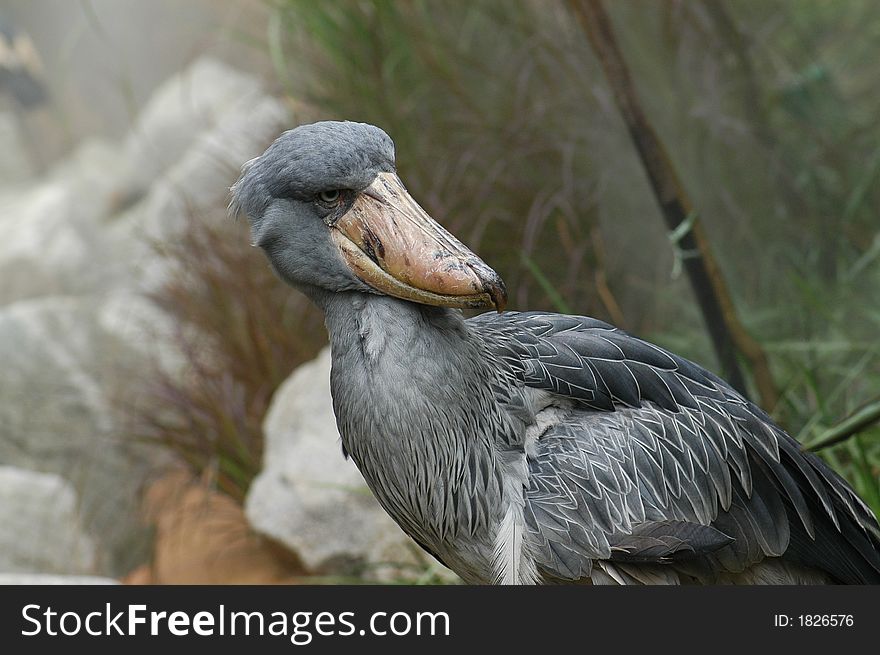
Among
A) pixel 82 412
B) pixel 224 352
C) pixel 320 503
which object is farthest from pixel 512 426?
pixel 82 412

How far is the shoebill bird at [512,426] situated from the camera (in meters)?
1.75

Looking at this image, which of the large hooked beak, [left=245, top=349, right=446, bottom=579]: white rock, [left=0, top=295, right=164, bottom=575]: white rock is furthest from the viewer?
[left=0, top=295, right=164, bottom=575]: white rock

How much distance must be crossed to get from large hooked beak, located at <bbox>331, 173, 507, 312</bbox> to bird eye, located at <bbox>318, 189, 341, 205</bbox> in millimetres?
34

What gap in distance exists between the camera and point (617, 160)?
140 inches

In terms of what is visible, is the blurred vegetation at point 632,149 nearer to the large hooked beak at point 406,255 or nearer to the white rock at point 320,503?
the white rock at point 320,503

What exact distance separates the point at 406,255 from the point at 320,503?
67.8 inches

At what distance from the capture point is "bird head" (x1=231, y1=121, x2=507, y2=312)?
1700 mm

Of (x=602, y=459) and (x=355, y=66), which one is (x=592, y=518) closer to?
(x=602, y=459)

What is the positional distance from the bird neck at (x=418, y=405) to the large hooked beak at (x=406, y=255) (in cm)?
7

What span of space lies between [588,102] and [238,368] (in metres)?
1.87

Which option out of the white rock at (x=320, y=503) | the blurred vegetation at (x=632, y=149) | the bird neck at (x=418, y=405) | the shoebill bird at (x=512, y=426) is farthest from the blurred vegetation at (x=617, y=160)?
the bird neck at (x=418, y=405)

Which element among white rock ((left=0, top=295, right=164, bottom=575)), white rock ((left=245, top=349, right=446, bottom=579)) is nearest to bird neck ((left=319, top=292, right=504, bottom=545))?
white rock ((left=245, top=349, right=446, bottom=579))

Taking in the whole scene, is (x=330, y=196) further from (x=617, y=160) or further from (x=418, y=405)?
(x=617, y=160)

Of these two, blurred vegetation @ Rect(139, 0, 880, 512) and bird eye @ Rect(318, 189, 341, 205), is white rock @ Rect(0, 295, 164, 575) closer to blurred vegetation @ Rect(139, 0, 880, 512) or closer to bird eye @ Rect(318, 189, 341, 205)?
blurred vegetation @ Rect(139, 0, 880, 512)
